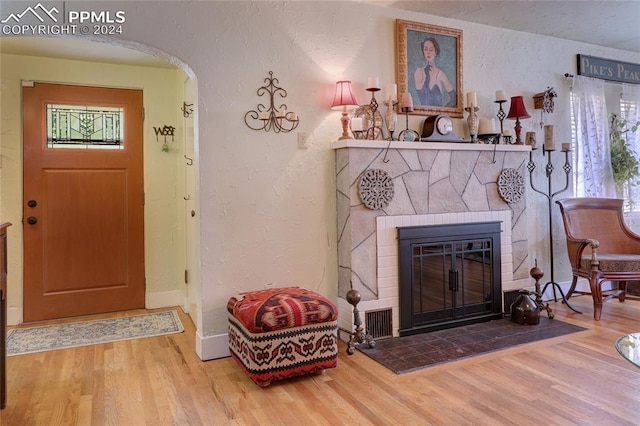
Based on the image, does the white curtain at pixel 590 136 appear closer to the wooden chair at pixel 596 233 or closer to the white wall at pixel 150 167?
the wooden chair at pixel 596 233

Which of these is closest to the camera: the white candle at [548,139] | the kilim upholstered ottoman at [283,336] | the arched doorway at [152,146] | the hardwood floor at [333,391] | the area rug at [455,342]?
Result: the hardwood floor at [333,391]

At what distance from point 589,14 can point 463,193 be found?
194cm

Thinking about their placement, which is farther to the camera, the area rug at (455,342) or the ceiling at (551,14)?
the ceiling at (551,14)

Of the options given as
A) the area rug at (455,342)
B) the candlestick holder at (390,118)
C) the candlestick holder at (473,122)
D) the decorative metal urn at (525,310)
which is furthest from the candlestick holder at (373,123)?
the decorative metal urn at (525,310)

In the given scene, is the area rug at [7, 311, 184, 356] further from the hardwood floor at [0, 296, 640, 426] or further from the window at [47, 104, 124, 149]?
the window at [47, 104, 124, 149]

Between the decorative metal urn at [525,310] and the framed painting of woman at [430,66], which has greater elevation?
the framed painting of woman at [430,66]

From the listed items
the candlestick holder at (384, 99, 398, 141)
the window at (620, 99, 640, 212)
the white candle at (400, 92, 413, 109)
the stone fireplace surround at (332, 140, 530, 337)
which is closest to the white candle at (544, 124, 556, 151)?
the stone fireplace surround at (332, 140, 530, 337)

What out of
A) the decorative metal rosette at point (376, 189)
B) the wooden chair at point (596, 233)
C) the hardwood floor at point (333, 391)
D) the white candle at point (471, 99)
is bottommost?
the hardwood floor at point (333, 391)

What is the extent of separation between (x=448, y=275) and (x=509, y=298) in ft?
2.37

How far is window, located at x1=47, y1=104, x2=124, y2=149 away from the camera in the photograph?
12.9 ft

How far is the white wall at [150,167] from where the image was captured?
3.79 m

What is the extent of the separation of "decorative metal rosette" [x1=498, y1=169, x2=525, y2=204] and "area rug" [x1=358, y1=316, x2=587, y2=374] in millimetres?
1036

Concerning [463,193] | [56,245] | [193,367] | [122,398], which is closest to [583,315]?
[463,193]

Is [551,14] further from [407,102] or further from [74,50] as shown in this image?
[74,50]
